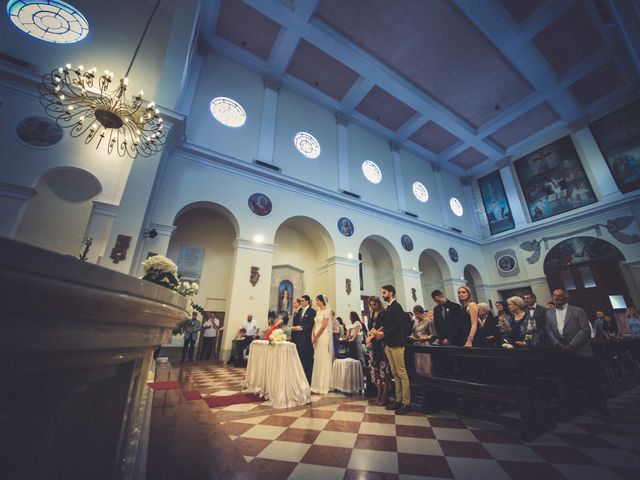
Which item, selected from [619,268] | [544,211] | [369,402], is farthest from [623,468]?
[544,211]

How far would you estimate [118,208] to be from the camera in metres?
5.60

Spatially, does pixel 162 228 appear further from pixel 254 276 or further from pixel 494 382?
pixel 494 382

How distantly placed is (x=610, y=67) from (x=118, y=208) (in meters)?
17.0

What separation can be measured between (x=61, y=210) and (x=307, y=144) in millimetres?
7726

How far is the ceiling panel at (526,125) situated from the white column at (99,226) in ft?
52.2

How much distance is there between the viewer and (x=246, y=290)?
297 inches

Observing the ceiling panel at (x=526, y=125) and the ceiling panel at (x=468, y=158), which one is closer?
the ceiling panel at (x=526, y=125)

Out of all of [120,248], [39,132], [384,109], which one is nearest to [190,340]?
[120,248]

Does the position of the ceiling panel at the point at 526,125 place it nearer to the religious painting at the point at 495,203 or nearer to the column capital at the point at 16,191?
the religious painting at the point at 495,203

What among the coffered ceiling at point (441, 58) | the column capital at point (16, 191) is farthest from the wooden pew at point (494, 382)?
the coffered ceiling at point (441, 58)

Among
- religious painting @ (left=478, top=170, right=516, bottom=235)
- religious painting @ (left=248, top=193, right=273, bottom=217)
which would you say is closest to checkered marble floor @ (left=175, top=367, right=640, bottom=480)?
religious painting @ (left=248, top=193, right=273, bottom=217)

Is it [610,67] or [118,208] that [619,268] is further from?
[118,208]

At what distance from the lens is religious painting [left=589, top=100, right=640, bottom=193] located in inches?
418

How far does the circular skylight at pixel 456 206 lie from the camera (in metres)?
15.2
